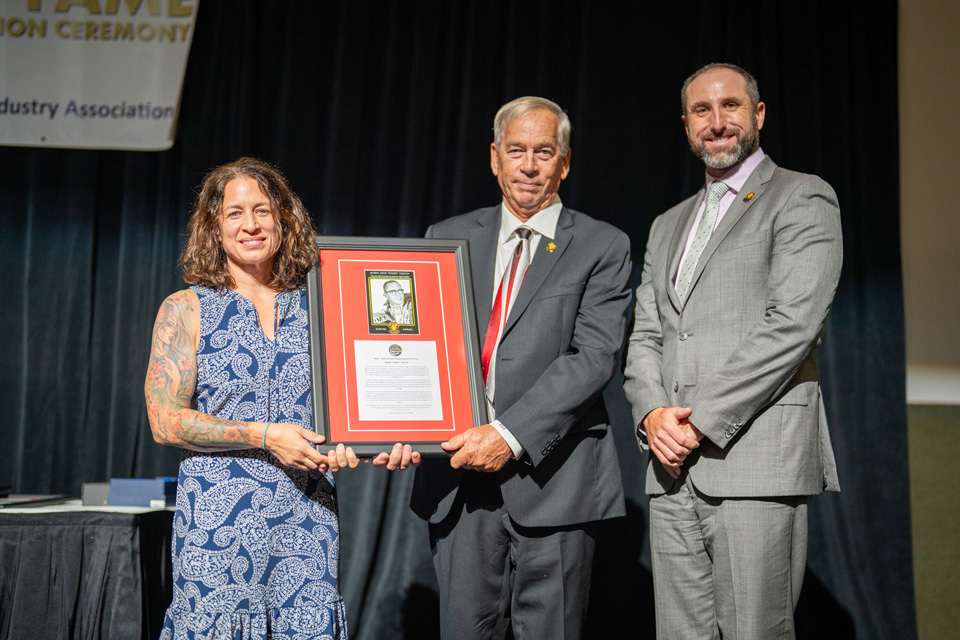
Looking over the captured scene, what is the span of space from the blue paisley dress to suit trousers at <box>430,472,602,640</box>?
32 centimetres

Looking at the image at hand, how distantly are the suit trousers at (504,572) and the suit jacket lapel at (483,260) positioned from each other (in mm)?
439

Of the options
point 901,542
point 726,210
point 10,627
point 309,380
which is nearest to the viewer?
point 309,380

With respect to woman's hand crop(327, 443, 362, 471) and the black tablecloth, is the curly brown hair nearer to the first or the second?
woman's hand crop(327, 443, 362, 471)

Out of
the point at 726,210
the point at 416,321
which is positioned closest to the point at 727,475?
the point at 726,210

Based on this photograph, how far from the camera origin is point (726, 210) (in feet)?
7.12

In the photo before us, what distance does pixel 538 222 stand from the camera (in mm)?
2182

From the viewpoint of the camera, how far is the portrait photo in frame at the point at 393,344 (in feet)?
6.20

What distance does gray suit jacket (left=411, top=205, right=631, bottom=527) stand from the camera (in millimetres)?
1995

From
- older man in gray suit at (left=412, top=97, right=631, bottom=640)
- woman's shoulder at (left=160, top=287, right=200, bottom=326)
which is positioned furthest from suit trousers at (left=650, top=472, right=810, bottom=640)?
woman's shoulder at (left=160, top=287, right=200, bottom=326)

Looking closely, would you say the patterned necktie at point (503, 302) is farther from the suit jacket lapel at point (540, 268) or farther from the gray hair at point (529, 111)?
the gray hair at point (529, 111)

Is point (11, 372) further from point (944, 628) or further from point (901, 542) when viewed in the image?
point (944, 628)

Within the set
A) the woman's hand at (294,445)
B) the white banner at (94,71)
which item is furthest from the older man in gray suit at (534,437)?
the white banner at (94,71)

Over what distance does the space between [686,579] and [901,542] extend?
6.15ft

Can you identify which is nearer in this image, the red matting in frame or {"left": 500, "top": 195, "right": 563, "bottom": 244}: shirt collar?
the red matting in frame
